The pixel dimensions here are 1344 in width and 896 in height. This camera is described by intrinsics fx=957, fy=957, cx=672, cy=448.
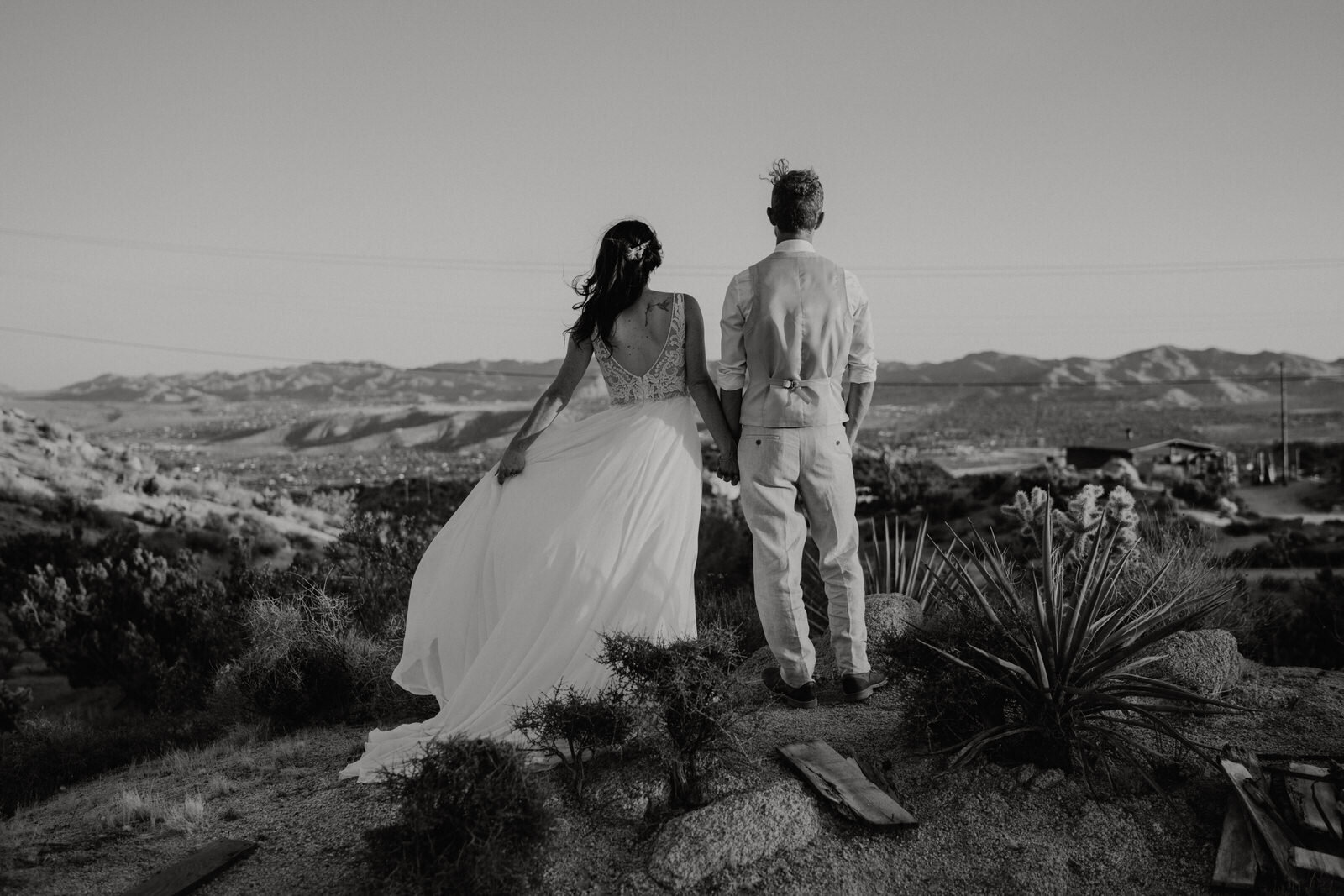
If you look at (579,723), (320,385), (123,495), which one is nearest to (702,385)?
(579,723)

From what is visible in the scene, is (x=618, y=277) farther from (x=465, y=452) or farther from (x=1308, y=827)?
(x=465, y=452)

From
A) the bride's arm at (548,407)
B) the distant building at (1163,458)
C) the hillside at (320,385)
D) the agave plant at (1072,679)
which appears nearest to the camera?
the agave plant at (1072,679)

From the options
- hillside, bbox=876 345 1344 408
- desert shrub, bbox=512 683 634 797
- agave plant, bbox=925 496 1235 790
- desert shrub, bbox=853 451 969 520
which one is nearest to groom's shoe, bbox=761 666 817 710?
agave plant, bbox=925 496 1235 790

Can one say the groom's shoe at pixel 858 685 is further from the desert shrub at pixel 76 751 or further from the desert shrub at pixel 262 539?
the desert shrub at pixel 262 539

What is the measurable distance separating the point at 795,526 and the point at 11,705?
980cm

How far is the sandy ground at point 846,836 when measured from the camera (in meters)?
3.52

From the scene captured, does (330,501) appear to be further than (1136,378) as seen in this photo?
No

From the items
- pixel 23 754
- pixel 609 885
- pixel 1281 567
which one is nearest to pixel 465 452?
pixel 1281 567

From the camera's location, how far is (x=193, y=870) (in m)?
3.65

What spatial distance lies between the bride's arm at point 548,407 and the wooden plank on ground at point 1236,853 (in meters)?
3.53

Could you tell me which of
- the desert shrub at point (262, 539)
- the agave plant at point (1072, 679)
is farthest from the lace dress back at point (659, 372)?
the desert shrub at point (262, 539)

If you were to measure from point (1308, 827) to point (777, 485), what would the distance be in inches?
98.3

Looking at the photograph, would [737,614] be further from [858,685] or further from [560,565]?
[560,565]

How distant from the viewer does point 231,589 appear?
11727 mm
